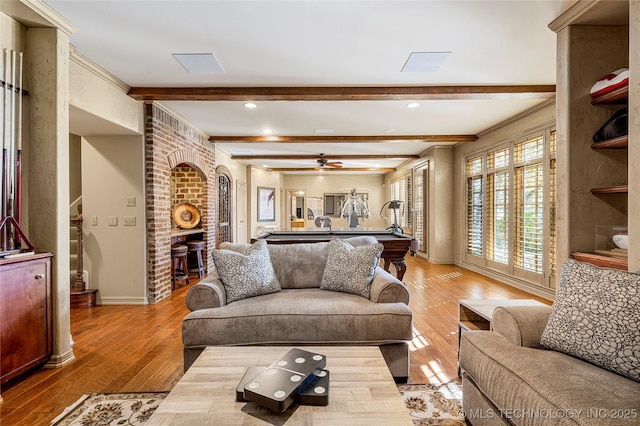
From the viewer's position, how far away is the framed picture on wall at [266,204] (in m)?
9.91

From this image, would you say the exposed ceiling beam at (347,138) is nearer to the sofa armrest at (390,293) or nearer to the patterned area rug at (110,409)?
the sofa armrest at (390,293)

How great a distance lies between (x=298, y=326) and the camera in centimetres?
210

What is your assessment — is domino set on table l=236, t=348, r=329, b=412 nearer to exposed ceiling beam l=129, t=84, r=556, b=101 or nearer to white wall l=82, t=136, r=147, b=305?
exposed ceiling beam l=129, t=84, r=556, b=101

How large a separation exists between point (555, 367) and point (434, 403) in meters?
0.81

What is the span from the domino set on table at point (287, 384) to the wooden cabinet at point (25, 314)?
1.86 metres

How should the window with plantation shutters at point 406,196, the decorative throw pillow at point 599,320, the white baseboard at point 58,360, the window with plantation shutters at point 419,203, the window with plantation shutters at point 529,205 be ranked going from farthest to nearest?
the window with plantation shutters at point 406,196
the window with plantation shutters at point 419,203
the window with plantation shutters at point 529,205
the white baseboard at point 58,360
the decorative throw pillow at point 599,320

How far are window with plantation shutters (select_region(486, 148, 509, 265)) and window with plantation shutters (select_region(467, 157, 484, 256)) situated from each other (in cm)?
25

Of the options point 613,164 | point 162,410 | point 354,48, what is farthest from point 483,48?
point 162,410

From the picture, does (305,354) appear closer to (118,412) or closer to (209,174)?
(118,412)

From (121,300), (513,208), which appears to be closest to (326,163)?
(513,208)

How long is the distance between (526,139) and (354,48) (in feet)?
10.8

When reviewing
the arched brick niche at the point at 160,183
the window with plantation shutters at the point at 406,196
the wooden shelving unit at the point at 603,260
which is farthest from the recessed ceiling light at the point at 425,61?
the window with plantation shutters at the point at 406,196

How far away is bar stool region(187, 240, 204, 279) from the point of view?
17.3 ft

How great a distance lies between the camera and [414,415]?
1.78 metres
